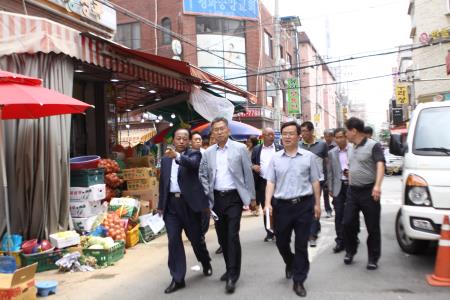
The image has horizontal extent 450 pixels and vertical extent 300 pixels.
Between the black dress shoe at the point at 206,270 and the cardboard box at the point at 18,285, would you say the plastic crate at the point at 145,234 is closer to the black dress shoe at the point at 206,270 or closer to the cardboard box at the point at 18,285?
the black dress shoe at the point at 206,270

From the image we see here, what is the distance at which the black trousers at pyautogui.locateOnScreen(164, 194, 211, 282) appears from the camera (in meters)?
5.25

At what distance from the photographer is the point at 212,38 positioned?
30.9m

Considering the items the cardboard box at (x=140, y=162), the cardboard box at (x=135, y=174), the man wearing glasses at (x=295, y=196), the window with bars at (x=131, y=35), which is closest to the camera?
the man wearing glasses at (x=295, y=196)

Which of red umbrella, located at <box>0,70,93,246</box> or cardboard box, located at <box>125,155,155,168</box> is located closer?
red umbrella, located at <box>0,70,93,246</box>

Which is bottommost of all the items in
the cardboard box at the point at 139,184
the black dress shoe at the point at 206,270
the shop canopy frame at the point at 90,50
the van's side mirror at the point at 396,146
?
the black dress shoe at the point at 206,270

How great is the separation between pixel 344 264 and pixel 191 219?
7.09 feet

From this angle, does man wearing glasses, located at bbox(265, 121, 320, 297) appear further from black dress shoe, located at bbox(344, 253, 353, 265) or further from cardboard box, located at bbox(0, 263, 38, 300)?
cardboard box, located at bbox(0, 263, 38, 300)

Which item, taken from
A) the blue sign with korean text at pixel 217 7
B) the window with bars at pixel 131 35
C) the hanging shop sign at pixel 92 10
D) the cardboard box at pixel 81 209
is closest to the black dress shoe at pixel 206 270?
the cardboard box at pixel 81 209

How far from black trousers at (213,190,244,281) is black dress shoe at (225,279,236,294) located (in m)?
0.04

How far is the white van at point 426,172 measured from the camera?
5023 mm

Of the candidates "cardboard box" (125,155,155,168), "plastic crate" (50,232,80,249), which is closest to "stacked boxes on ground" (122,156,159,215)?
"cardboard box" (125,155,155,168)

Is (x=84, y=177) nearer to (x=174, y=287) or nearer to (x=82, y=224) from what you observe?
(x=82, y=224)

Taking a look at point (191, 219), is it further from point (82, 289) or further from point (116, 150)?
point (116, 150)

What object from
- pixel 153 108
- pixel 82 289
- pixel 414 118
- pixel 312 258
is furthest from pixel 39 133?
pixel 153 108
